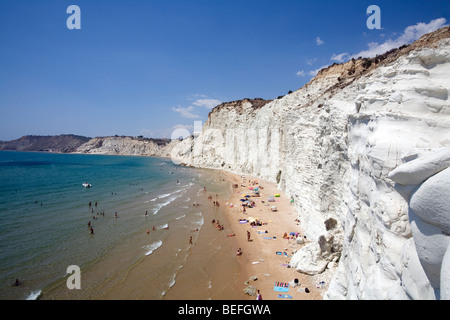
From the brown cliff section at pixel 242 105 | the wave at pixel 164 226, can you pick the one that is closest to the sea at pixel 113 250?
the wave at pixel 164 226

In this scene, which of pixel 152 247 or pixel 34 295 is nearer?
pixel 34 295

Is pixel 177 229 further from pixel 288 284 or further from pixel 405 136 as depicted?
pixel 405 136

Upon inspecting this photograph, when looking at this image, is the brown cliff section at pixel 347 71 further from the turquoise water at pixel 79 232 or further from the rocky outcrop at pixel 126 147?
the rocky outcrop at pixel 126 147

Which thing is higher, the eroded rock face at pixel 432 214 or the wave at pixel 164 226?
the eroded rock face at pixel 432 214

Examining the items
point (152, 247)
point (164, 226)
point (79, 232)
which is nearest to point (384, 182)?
point (152, 247)

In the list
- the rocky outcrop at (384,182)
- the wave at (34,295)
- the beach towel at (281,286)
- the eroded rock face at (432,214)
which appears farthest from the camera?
the beach towel at (281,286)

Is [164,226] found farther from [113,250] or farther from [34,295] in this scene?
[34,295]

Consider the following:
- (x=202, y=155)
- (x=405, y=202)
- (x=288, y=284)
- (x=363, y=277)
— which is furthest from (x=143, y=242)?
(x=202, y=155)
